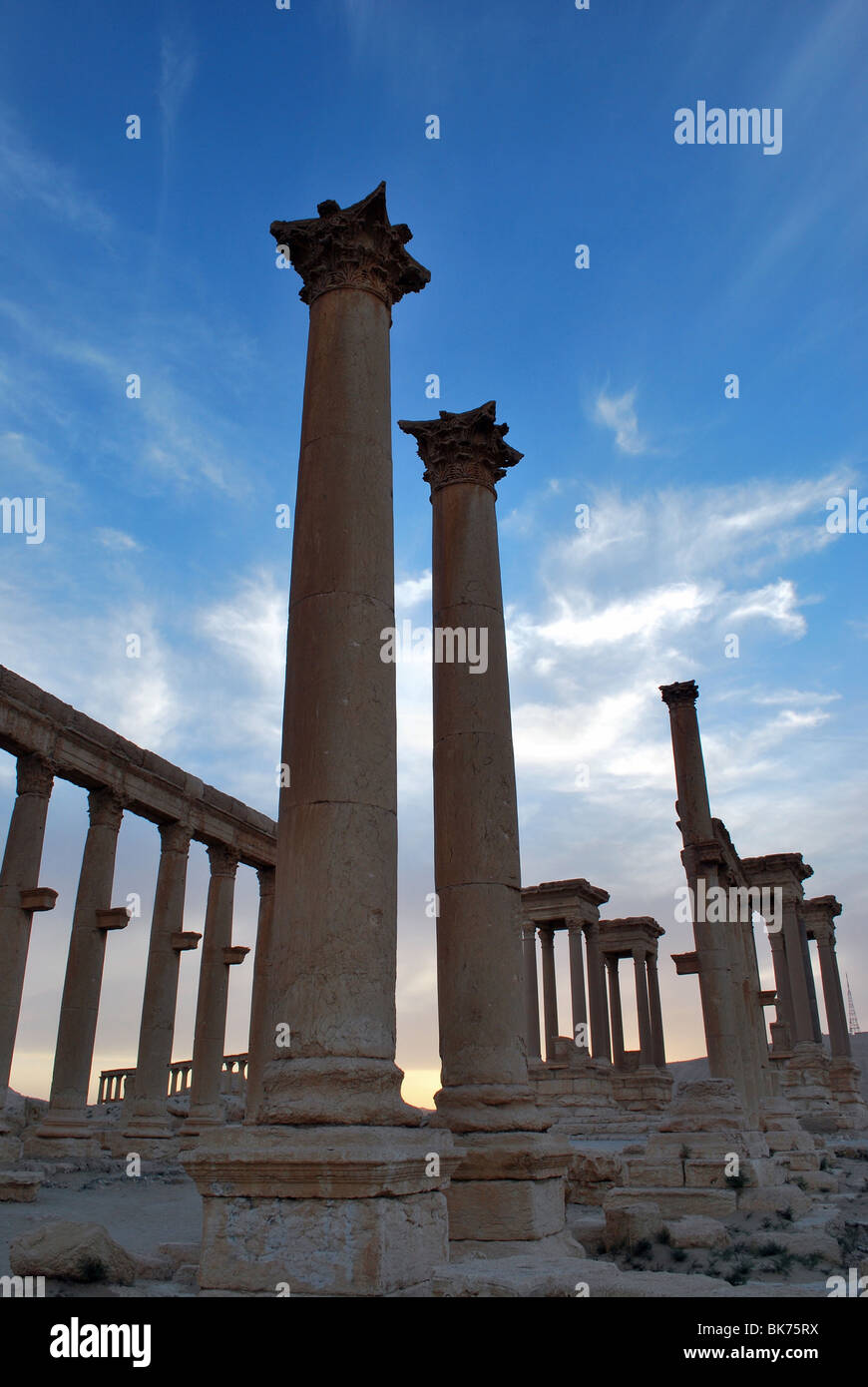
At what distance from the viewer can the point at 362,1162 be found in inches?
320

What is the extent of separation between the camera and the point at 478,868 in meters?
13.5

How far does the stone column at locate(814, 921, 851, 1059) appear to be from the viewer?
56.0m

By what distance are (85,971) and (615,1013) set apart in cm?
4019

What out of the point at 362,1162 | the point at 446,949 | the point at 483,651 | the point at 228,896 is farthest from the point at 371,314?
the point at 228,896

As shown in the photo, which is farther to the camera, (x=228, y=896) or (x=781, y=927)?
(x=781, y=927)

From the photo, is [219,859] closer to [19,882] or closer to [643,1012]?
[19,882]

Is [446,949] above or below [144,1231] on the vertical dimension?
above

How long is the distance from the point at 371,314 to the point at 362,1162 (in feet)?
31.0

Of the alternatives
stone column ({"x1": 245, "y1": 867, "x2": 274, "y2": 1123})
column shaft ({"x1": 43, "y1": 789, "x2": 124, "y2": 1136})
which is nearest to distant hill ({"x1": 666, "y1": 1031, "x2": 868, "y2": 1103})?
stone column ({"x1": 245, "y1": 867, "x2": 274, "y2": 1123})

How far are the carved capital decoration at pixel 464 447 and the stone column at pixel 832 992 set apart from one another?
161ft
